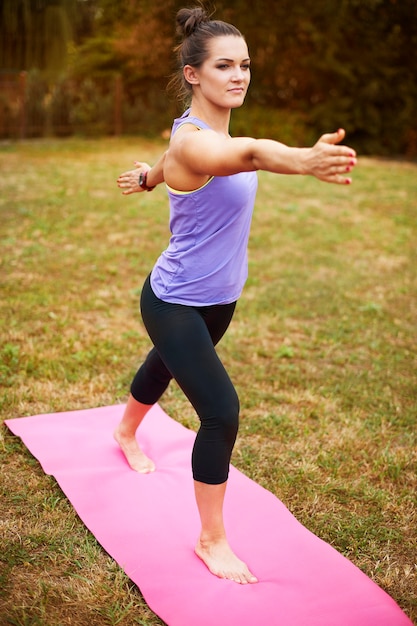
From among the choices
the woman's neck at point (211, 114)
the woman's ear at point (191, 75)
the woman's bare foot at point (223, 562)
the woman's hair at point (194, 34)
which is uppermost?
the woman's hair at point (194, 34)

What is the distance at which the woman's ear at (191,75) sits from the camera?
93.1 inches

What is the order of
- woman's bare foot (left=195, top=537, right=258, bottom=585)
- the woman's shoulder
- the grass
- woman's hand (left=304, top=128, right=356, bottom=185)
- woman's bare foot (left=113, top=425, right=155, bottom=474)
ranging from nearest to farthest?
woman's hand (left=304, top=128, right=356, bottom=185) → the woman's shoulder → woman's bare foot (left=195, top=537, right=258, bottom=585) → the grass → woman's bare foot (left=113, top=425, right=155, bottom=474)

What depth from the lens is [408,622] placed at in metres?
2.38

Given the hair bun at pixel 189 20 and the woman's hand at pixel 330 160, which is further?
the hair bun at pixel 189 20

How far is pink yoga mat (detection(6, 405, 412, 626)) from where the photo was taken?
94.6 inches

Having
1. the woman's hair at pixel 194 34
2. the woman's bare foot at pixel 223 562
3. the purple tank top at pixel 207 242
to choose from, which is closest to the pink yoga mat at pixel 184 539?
the woman's bare foot at pixel 223 562

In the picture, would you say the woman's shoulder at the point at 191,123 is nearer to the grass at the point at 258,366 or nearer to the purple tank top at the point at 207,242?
the purple tank top at the point at 207,242

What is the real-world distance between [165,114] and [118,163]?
6285 mm

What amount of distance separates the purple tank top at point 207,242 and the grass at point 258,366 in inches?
43.4

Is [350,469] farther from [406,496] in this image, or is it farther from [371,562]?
[371,562]

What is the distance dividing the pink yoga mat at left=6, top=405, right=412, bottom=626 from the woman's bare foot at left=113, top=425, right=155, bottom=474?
0.13ft

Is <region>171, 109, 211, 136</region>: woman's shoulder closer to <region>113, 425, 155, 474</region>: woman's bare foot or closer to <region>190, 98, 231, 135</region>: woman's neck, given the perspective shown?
<region>190, 98, 231, 135</region>: woman's neck

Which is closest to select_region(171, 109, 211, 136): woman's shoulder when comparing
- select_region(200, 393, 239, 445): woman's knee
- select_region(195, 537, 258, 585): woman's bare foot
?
select_region(200, 393, 239, 445): woman's knee

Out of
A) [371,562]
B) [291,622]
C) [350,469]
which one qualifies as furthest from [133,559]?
[350,469]
